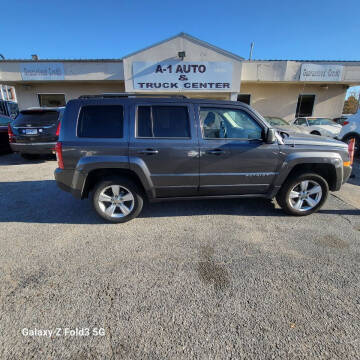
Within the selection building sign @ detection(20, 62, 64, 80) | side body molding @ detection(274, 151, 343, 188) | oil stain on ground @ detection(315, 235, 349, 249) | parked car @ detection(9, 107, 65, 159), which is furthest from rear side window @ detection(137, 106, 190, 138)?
building sign @ detection(20, 62, 64, 80)

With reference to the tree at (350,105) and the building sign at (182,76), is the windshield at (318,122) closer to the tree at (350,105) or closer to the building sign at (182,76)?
the building sign at (182,76)

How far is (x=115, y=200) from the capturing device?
10.4 feet

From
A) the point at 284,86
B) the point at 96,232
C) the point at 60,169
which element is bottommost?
the point at 96,232

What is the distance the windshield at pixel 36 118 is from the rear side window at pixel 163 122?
491 centimetres

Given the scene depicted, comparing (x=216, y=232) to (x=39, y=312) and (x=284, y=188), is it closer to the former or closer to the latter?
(x=284, y=188)

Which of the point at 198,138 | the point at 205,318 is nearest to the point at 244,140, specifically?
the point at 198,138

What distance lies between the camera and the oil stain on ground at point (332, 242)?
8.74 feet

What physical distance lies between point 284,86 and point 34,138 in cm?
1406

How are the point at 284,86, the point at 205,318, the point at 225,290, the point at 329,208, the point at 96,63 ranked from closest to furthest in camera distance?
the point at 205,318 → the point at 225,290 → the point at 329,208 → the point at 96,63 → the point at 284,86

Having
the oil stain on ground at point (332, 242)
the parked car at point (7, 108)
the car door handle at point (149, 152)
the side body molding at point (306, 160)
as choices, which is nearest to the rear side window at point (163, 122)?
the car door handle at point (149, 152)

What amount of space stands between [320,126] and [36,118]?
13.1 metres

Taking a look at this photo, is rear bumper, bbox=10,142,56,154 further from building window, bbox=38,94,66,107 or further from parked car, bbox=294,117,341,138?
parked car, bbox=294,117,341,138

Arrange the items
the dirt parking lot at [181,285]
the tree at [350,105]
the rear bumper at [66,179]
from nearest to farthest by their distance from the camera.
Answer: the dirt parking lot at [181,285] < the rear bumper at [66,179] < the tree at [350,105]

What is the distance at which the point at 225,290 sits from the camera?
198 centimetres
